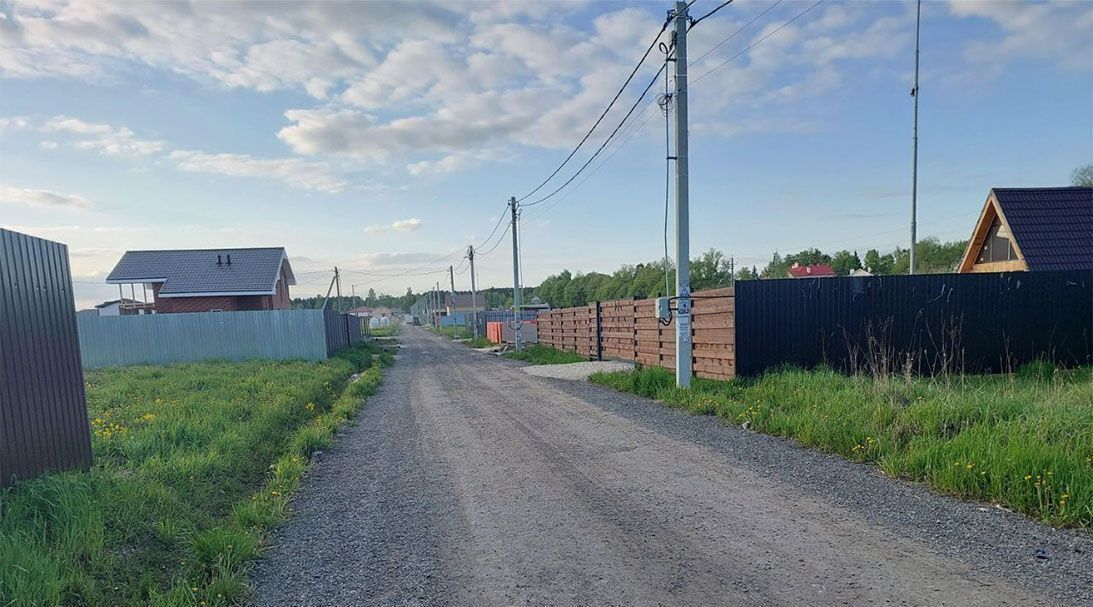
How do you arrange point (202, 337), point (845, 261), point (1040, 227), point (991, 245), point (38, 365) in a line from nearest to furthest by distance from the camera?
point (38, 365), point (1040, 227), point (991, 245), point (202, 337), point (845, 261)

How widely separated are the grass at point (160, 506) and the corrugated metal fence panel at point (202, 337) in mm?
10082

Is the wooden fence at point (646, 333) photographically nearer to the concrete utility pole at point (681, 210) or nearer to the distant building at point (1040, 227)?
the concrete utility pole at point (681, 210)

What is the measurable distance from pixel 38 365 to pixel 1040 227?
72.3ft

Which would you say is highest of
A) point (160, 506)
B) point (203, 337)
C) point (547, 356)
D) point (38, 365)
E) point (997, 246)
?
point (997, 246)

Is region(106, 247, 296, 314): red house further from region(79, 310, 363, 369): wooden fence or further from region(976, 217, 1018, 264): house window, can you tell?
region(976, 217, 1018, 264): house window

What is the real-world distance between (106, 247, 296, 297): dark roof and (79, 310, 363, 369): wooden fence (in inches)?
368

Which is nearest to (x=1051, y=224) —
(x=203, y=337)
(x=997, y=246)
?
(x=997, y=246)

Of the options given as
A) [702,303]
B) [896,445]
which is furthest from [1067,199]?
[896,445]

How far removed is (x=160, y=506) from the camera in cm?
434

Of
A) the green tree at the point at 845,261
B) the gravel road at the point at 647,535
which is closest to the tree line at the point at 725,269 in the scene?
the green tree at the point at 845,261

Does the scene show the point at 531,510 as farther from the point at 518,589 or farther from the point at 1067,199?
the point at 1067,199

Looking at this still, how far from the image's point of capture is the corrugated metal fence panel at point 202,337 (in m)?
18.0

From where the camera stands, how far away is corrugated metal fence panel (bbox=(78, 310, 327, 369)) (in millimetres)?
17969

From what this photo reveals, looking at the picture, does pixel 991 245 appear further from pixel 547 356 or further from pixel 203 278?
pixel 203 278
